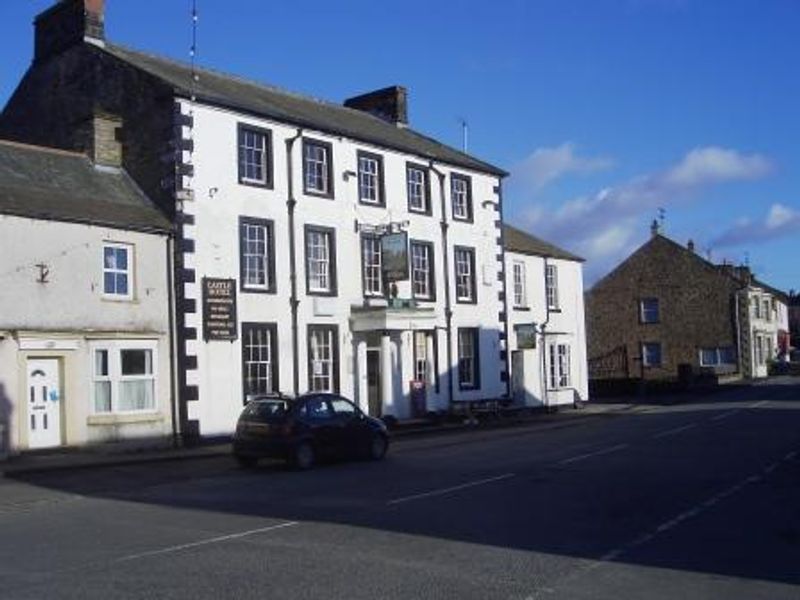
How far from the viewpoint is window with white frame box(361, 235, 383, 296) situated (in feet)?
105

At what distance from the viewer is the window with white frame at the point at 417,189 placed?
3453 cm

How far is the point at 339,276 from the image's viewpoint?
101ft

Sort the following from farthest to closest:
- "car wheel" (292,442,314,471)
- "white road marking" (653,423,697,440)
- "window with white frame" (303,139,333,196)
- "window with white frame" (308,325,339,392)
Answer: "window with white frame" (303,139,333,196) → "window with white frame" (308,325,339,392) → "white road marking" (653,423,697,440) → "car wheel" (292,442,314,471)

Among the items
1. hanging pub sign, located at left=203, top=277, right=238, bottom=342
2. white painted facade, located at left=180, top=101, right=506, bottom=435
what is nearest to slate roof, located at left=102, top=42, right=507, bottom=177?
white painted facade, located at left=180, top=101, right=506, bottom=435

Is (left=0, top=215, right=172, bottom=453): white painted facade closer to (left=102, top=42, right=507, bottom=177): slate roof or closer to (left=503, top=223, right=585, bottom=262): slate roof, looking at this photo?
(left=102, top=42, right=507, bottom=177): slate roof

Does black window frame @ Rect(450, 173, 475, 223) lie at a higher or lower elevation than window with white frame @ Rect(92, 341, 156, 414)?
higher

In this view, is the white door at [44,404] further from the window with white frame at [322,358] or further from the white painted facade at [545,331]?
the white painted facade at [545,331]

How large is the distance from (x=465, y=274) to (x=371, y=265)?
5.75 meters

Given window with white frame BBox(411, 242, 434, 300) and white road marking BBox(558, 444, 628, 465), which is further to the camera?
window with white frame BBox(411, 242, 434, 300)

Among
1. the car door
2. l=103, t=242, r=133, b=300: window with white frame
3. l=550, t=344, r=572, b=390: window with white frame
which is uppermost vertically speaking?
l=103, t=242, r=133, b=300: window with white frame

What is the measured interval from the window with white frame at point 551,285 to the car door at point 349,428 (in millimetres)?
22903

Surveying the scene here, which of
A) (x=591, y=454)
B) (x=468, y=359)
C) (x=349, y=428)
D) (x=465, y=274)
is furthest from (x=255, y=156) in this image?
(x=591, y=454)

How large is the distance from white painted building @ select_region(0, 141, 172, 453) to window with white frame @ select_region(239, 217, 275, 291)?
251cm

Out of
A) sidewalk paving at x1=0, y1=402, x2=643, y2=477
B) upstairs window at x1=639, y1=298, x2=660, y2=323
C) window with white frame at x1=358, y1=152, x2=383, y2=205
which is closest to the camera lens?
sidewalk paving at x1=0, y1=402, x2=643, y2=477
